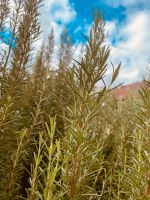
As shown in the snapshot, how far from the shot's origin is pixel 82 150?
5.95 ft

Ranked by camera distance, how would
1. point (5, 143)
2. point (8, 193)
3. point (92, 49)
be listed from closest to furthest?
1. point (92, 49)
2. point (8, 193)
3. point (5, 143)

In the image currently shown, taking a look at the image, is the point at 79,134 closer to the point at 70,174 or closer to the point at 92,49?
A: the point at 70,174

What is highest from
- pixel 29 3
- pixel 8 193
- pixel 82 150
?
pixel 29 3

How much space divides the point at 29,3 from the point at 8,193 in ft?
9.86

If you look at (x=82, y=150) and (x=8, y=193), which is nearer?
(x=82, y=150)

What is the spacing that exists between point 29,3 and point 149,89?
9.91 feet

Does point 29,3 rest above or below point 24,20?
above

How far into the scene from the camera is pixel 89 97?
1.89m

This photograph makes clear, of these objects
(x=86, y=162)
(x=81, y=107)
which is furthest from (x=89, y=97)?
(x=86, y=162)

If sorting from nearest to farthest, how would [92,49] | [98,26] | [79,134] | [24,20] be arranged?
[79,134] → [92,49] → [98,26] → [24,20]

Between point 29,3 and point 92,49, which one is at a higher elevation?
point 29,3

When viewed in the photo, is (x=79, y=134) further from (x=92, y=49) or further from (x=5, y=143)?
(x=5, y=143)

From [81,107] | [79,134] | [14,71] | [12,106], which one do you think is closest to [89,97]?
[81,107]

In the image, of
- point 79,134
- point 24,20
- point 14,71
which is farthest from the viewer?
point 24,20
